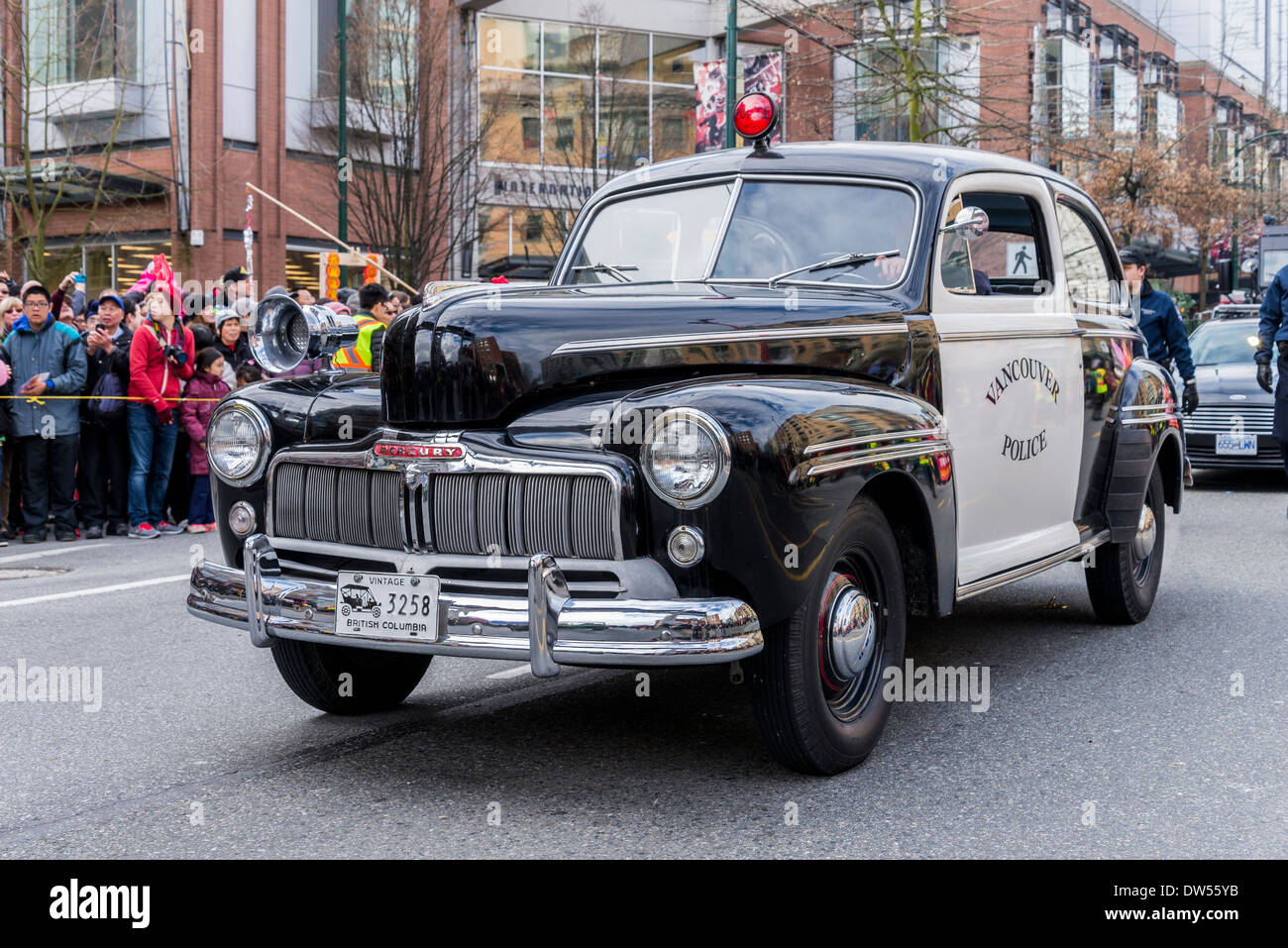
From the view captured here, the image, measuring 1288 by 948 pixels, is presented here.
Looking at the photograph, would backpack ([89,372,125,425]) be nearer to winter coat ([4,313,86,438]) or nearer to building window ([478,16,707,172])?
winter coat ([4,313,86,438])

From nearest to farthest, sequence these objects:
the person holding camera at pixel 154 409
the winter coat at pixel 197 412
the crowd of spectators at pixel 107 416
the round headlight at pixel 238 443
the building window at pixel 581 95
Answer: the round headlight at pixel 238 443 → the crowd of spectators at pixel 107 416 → the person holding camera at pixel 154 409 → the winter coat at pixel 197 412 → the building window at pixel 581 95

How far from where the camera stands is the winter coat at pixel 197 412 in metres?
11.8

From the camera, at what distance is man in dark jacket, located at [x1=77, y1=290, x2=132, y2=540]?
37.7 ft

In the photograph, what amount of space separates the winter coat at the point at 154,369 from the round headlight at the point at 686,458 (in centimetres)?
844

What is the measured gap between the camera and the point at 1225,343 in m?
15.1

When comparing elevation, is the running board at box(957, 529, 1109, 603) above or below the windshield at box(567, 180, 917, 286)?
below

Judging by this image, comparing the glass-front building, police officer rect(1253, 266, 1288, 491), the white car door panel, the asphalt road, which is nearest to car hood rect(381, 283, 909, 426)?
the white car door panel

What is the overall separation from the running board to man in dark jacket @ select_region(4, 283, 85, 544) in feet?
26.2

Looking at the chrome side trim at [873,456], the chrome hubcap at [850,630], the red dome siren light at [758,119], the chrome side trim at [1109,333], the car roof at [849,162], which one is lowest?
the chrome hubcap at [850,630]

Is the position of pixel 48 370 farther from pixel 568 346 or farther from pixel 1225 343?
pixel 1225 343

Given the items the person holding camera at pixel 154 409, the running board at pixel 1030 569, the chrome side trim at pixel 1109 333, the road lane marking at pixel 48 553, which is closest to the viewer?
the running board at pixel 1030 569

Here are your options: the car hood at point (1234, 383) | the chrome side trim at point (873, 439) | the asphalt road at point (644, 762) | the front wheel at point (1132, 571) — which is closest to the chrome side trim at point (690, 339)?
the chrome side trim at point (873, 439)

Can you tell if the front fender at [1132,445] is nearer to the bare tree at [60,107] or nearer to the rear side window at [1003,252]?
the rear side window at [1003,252]
